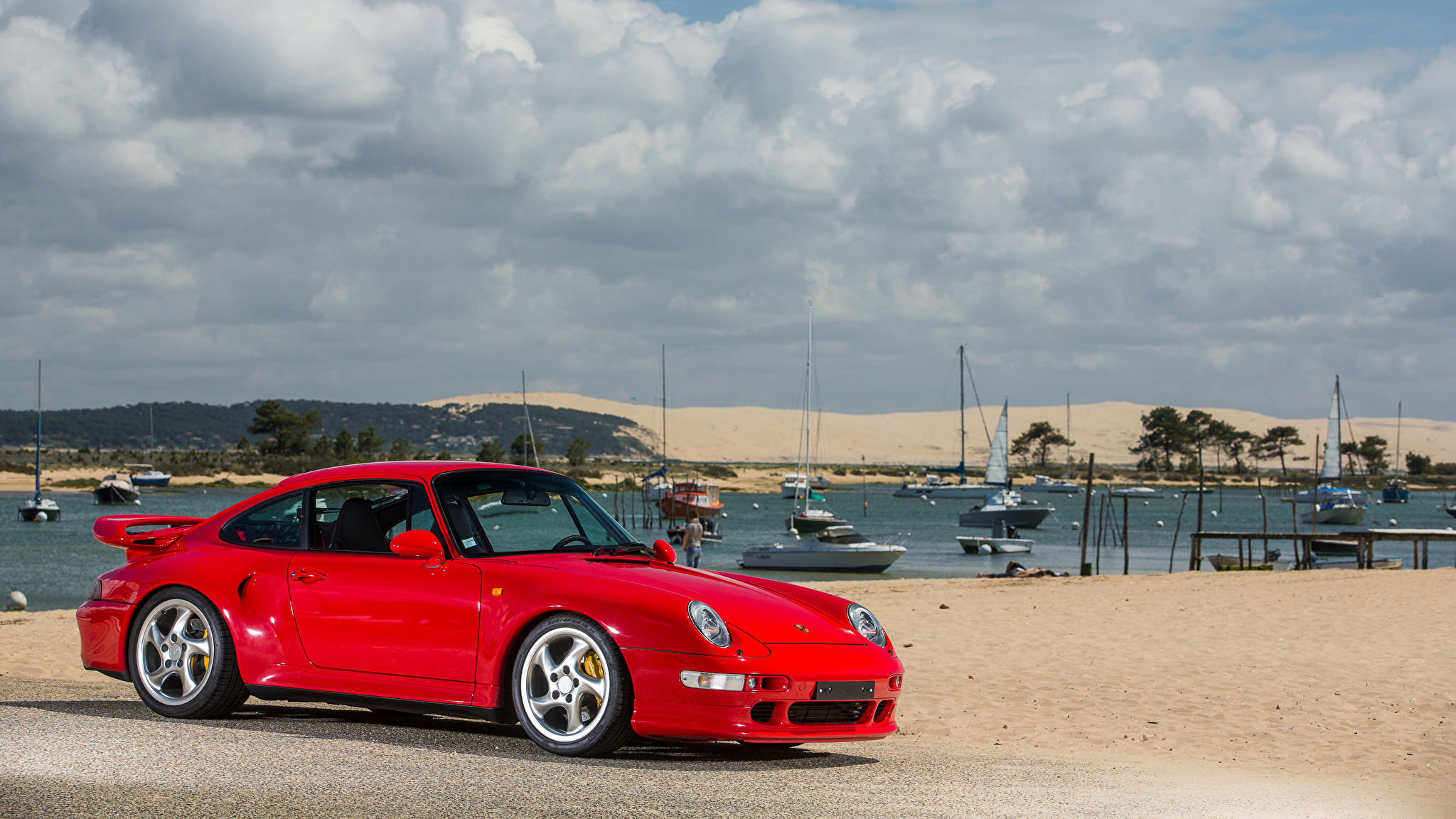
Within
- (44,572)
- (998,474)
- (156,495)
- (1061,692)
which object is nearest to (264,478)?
(156,495)

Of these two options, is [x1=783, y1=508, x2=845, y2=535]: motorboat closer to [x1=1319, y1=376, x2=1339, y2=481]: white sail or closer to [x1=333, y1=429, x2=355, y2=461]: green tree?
[x1=1319, y1=376, x2=1339, y2=481]: white sail

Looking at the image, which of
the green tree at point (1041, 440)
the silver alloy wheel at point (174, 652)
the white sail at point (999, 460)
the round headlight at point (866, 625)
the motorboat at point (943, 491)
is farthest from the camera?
the green tree at point (1041, 440)

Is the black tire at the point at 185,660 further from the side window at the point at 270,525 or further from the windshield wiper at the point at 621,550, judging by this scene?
the windshield wiper at the point at 621,550

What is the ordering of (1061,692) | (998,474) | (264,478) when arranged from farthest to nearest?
(264,478) → (998,474) → (1061,692)

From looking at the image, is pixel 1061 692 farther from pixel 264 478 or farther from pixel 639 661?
pixel 264 478

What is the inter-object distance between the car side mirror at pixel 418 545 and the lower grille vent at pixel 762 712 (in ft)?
6.12

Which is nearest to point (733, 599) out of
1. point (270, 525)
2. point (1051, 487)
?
point (270, 525)

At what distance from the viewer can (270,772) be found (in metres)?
6.00

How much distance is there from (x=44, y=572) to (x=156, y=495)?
241 feet

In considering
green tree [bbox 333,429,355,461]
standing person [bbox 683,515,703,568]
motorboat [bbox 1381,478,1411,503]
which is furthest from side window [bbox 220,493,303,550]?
motorboat [bbox 1381,478,1411,503]

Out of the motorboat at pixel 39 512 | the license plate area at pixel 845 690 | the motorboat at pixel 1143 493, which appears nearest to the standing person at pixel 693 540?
the license plate area at pixel 845 690

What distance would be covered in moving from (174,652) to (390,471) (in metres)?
1.68

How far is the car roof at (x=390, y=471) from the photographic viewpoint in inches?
295

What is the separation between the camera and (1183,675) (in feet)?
45.2
